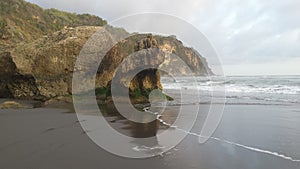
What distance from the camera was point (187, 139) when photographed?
21.7 ft

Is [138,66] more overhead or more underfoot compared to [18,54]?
more underfoot

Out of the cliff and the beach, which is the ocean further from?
the beach

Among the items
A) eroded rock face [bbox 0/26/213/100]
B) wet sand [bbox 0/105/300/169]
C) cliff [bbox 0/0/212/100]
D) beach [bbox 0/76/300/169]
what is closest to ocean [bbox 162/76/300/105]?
cliff [bbox 0/0/212/100]

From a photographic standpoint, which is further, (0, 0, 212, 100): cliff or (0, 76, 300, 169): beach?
(0, 0, 212, 100): cliff

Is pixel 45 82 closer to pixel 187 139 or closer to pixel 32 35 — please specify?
pixel 187 139

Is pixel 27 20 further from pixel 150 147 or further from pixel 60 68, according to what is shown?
pixel 150 147

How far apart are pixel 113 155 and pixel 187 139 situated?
7.66ft

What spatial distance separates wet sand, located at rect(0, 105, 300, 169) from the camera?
15.0 feet

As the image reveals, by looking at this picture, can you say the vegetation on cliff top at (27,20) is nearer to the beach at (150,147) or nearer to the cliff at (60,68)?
the cliff at (60,68)

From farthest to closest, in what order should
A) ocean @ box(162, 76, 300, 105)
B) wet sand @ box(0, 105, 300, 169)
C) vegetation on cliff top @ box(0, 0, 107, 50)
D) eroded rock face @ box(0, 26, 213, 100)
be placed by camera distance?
1. vegetation on cliff top @ box(0, 0, 107, 50)
2. ocean @ box(162, 76, 300, 105)
3. eroded rock face @ box(0, 26, 213, 100)
4. wet sand @ box(0, 105, 300, 169)

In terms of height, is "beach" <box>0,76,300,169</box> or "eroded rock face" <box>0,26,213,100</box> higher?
"eroded rock face" <box>0,26,213,100</box>

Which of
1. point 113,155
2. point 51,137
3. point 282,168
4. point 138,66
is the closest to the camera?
point 282,168

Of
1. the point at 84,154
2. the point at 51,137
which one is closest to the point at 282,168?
the point at 84,154

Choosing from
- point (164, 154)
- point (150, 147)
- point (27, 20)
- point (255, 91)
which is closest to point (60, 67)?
point (150, 147)
